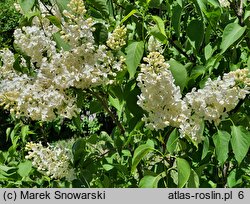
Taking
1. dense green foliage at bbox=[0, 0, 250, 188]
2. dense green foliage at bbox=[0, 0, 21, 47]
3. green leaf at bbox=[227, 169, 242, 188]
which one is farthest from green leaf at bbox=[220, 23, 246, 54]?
dense green foliage at bbox=[0, 0, 21, 47]

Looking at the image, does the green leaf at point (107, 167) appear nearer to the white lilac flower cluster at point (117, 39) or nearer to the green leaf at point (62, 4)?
the white lilac flower cluster at point (117, 39)

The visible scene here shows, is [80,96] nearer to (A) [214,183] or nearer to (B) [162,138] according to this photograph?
(B) [162,138]

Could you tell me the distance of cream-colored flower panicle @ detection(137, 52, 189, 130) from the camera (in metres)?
1.49

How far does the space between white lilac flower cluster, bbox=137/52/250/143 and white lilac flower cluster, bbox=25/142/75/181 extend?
535mm

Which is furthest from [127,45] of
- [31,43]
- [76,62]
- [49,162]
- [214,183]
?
[214,183]

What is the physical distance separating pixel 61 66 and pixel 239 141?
641 mm

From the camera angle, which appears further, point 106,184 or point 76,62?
point 106,184

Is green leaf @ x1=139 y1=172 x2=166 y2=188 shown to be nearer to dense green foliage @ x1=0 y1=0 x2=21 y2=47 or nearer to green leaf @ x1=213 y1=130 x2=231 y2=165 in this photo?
green leaf @ x1=213 y1=130 x2=231 y2=165

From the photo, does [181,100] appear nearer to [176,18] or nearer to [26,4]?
[176,18]

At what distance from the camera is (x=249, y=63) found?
168 cm

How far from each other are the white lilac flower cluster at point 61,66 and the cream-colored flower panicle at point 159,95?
172 millimetres

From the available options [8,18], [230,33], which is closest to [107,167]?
[230,33]

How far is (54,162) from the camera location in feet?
6.56

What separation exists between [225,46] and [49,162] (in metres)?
0.86
